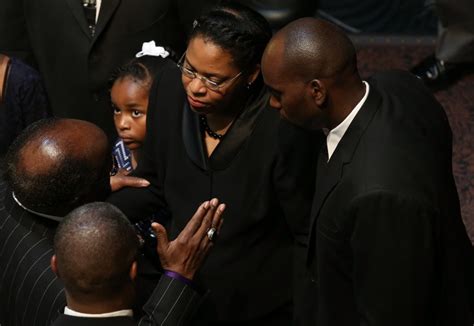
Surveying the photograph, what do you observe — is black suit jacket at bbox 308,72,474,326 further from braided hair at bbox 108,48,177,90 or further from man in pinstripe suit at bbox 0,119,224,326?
braided hair at bbox 108,48,177,90

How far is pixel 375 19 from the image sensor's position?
19.1ft

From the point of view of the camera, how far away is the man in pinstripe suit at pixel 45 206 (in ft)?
7.45

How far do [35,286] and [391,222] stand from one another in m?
0.82

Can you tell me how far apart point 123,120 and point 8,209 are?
768 mm

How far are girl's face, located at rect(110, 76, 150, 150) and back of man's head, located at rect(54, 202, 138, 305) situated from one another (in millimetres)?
1069

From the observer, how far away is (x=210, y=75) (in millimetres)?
2496

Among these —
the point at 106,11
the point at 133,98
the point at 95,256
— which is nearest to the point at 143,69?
the point at 133,98

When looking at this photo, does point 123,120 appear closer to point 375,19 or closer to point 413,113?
point 413,113

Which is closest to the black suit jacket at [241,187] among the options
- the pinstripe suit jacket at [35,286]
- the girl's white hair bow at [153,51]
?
the pinstripe suit jacket at [35,286]

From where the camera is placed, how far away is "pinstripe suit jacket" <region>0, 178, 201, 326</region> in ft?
7.36

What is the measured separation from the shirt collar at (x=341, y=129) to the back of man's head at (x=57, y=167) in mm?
543

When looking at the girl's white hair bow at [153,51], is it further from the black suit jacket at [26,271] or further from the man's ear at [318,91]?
the man's ear at [318,91]

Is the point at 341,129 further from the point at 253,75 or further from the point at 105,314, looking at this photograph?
the point at 105,314

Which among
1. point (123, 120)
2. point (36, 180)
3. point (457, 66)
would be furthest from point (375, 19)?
point (36, 180)
